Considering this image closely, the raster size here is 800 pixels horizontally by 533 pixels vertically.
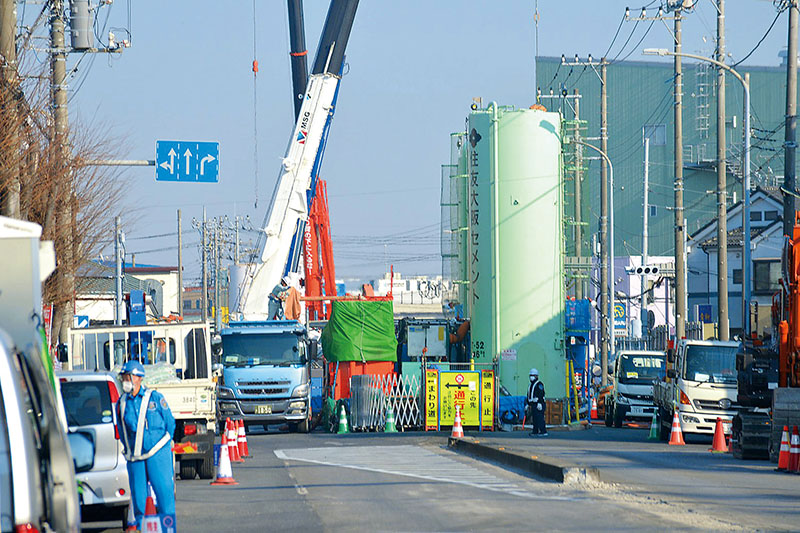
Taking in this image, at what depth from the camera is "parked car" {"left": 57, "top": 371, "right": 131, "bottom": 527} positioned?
1203 cm

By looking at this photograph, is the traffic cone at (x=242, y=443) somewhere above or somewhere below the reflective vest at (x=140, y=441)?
below

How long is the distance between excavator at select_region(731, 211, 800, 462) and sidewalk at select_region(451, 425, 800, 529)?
47 centimetres

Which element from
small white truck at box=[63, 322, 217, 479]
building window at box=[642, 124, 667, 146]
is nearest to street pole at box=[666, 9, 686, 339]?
small white truck at box=[63, 322, 217, 479]

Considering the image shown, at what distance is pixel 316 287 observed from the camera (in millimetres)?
45125

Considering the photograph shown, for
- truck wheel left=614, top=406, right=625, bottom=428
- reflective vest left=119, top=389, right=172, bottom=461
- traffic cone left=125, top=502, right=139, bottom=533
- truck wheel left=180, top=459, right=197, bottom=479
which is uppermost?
reflective vest left=119, top=389, right=172, bottom=461

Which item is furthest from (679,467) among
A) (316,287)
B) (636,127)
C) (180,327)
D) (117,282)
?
(636,127)

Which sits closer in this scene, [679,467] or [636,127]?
[679,467]

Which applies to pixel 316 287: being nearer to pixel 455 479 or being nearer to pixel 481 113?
pixel 481 113

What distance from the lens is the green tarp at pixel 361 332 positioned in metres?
35.0

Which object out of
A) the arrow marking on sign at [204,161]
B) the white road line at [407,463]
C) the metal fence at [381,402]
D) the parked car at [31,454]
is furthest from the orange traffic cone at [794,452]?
the metal fence at [381,402]

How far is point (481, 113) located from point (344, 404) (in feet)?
29.7

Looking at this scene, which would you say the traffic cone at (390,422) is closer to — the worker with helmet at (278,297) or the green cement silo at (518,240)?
the green cement silo at (518,240)

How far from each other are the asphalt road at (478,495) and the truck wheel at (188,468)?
0.51ft

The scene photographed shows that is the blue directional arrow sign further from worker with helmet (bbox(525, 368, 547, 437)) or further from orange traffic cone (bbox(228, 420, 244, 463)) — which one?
worker with helmet (bbox(525, 368, 547, 437))
